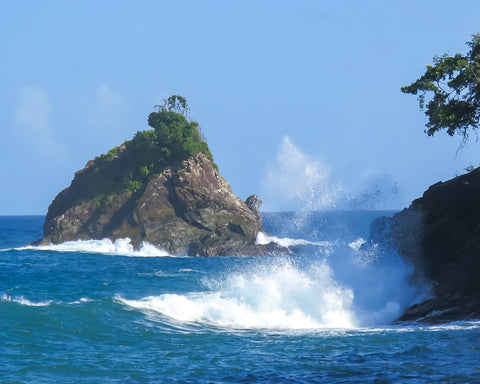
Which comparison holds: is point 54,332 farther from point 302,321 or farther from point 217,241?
point 217,241

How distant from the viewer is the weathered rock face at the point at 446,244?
66.7 feet

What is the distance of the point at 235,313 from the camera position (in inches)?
890

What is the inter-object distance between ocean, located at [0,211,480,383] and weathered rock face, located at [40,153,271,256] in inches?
871

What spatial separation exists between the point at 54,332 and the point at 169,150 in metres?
46.5

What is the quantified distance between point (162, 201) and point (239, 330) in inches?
1590

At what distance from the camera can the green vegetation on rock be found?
63.8m

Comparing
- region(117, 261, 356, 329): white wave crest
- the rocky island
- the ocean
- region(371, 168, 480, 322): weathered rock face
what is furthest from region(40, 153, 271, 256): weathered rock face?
region(371, 168, 480, 322): weathered rock face

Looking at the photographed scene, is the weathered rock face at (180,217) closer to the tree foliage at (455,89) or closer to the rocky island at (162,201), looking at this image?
the rocky island at (162,201)

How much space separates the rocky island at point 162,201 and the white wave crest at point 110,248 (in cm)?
67

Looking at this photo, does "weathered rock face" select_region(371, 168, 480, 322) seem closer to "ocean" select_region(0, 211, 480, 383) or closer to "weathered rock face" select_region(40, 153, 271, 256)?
"ocean" select_region(0, 211, 480, 383)

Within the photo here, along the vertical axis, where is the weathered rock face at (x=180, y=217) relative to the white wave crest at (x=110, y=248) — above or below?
above

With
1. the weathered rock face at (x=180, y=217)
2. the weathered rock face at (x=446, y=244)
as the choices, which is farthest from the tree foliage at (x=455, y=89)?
the weathered rock face at (x=180, y=217)

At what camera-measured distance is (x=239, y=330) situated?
67.5ft

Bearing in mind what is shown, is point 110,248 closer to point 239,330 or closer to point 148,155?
point 148,155
